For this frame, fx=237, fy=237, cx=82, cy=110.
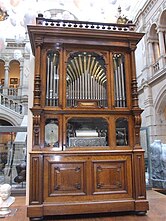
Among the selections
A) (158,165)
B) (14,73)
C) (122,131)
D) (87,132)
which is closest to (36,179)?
(87,132)

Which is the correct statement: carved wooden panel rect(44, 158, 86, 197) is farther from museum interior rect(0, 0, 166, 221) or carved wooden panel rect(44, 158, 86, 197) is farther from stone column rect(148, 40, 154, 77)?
stone column rect(148, 40, 154, 77)

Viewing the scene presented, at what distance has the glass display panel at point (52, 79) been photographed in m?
3.37

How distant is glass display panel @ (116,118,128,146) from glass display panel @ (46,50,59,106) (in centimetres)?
98

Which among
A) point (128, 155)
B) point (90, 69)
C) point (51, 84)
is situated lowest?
point (128, 155)

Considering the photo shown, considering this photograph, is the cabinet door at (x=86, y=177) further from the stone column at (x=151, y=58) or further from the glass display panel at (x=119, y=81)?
the stone column at (x=151, y=58)

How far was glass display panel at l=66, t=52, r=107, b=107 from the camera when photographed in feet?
11.4

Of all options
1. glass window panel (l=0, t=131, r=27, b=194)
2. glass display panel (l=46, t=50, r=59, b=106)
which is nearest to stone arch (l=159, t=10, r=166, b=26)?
glass window panel (l=0, t=131, r=27, b=194)

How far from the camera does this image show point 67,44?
3486 millimetres

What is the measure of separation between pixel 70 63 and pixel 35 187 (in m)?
1.83

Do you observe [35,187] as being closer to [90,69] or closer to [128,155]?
[128,155]

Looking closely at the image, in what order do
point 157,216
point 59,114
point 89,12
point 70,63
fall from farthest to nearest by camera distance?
point 89,12 < point 70,63 < point 59,114 < point 157,216

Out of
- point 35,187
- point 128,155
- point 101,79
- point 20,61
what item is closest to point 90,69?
point 101,79

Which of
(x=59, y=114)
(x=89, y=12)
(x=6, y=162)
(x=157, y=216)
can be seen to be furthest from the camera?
(x=89, y=12)

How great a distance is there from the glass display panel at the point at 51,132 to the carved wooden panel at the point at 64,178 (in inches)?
10.7
